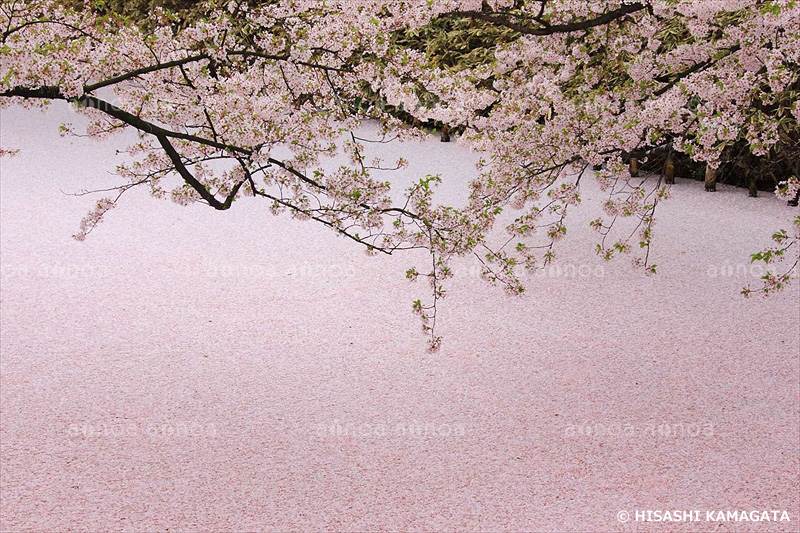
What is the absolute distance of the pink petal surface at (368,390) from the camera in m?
3.10

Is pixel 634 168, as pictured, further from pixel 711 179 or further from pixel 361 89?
pixel 361 89

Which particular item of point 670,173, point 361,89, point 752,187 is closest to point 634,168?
point 670,173

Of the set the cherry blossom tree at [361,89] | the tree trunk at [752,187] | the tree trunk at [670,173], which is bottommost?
the cherry blossom tree at [361,89]

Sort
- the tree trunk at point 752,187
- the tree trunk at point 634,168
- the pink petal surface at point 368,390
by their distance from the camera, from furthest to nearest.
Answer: the tree trunk at point 634,168, the tree trunk at point 752,187, the pink petal surface at point 368,390

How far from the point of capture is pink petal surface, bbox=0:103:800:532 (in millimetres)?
3104

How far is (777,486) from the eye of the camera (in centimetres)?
322

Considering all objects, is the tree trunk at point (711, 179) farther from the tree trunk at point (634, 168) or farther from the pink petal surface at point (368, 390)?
the pink petal surface at point (368, 390)

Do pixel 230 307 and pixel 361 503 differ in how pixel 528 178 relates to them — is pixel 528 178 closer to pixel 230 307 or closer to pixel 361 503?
pixel 361 503

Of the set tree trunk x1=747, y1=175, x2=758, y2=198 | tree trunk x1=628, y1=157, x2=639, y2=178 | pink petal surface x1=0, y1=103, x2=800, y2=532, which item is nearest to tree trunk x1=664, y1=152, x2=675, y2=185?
tree trunk x1=628, y1=157, x2=639, y2=178

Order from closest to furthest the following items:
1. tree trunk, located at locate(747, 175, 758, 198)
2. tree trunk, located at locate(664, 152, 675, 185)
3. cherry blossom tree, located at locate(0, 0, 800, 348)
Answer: cherry blossom tree, located at locate(0, 0, 800, 348) < tree trunk, located at locate(747, 175, 758, 198) < tree trunk, located at locate(664, 152, 675, 185)

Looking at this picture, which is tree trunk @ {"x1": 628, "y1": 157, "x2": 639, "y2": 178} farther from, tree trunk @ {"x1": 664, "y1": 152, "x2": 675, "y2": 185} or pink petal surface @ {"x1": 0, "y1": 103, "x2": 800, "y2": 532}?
pink petal surface @ {"x1": 0, "y1": 103, "x2": 800, "y2": 532}

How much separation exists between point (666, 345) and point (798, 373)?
0.68m

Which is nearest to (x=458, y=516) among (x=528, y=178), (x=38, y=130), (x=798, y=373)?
(x=528, y=178)

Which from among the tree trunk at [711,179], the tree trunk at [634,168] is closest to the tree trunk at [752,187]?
the tree trunk at [711,179]
